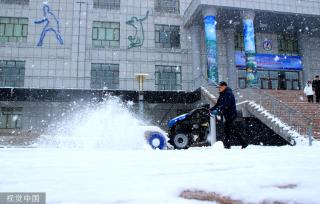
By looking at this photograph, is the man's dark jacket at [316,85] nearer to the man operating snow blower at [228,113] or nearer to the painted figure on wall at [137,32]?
the man operating snow blower at [228,113]

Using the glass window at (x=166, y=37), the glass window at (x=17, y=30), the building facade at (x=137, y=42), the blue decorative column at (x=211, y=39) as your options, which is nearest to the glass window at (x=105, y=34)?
the building facade at (x=137, y=42)

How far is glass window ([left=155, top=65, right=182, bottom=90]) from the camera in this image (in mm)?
28953

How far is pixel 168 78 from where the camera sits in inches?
1145

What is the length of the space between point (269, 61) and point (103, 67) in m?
15.4

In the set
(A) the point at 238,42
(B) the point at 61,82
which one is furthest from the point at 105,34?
(A) the point at 238,42

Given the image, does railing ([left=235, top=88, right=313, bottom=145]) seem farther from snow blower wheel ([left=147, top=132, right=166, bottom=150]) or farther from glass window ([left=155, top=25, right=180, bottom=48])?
glass window ([left=155, top=25, right=180, bottom=48])

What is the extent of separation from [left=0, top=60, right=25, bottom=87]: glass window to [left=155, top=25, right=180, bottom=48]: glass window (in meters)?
11.8

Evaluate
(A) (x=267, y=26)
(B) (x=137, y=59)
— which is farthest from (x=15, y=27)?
(A) (x=267, y=26)

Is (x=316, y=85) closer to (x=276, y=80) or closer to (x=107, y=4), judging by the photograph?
(x=276, y=80)

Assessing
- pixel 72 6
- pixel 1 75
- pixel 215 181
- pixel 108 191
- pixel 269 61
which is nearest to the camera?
pixel 108 191

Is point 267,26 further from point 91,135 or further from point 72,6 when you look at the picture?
point 91,135

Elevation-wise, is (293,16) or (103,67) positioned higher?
(293,16)

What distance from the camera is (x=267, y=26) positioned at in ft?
98.7

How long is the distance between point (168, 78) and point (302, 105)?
12.3 m
